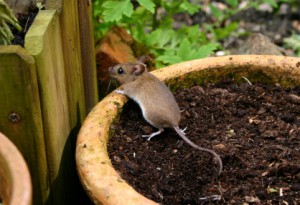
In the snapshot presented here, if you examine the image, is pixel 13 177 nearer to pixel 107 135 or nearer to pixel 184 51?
pixel 107 135

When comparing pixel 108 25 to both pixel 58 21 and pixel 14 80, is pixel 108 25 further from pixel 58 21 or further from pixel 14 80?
pixel 14 80

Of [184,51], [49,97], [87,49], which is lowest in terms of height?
[184,51]

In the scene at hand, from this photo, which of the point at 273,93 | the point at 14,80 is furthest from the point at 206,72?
the point at 14,80

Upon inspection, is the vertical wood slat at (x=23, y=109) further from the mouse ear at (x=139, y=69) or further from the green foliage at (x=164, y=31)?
the green foliage at (x=164, y=31)

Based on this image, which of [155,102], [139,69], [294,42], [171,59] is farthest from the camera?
[294,42]

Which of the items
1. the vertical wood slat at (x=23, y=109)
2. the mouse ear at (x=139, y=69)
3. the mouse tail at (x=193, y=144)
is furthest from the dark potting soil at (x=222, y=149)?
the vertical wood slat at (x=23, y=109)

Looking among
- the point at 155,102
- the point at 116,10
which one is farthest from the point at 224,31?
the point at 155,102
